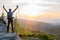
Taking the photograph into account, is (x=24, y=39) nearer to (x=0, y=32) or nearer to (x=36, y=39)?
(x=36, y=39)

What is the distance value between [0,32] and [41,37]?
7.87 metres

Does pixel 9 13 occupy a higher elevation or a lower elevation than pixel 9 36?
higher

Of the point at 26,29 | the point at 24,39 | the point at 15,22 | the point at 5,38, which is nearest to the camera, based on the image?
the point at 5,38

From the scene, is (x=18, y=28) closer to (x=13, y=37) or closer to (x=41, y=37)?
(x=41, y=37)

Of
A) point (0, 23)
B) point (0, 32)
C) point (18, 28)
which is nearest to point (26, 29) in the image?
point (18, 28)

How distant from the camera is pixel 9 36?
86.0 ft

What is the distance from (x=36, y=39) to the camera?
107 feet

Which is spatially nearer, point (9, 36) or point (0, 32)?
point (9, 36)

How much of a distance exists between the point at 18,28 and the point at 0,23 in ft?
10.1

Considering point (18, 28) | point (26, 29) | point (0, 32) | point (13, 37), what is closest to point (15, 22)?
point (18, 28)

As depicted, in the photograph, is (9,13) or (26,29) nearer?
(9,13)

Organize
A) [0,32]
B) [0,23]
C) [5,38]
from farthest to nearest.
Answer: [0,23]
[0,32]
[5,38]

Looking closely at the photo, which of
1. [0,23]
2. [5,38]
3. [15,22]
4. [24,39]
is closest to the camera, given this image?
[5,38]

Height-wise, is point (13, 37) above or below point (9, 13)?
below
